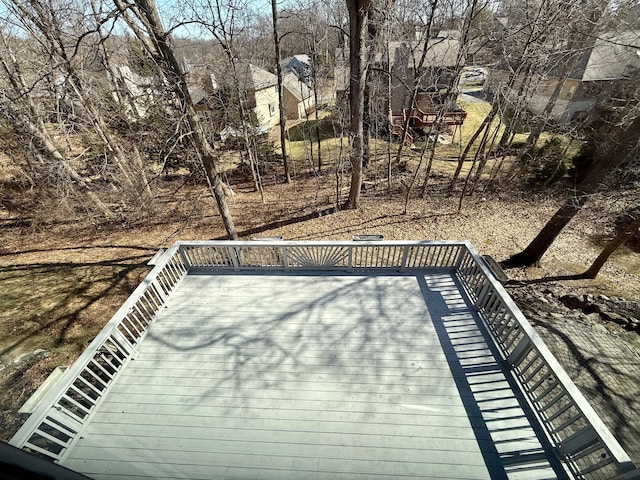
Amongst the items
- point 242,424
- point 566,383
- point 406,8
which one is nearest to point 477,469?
point 566,383

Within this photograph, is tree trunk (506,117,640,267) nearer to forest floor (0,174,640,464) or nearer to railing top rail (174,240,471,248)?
forest floor (0,174,640,464)

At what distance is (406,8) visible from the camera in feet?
26.5

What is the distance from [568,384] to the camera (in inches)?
99.7

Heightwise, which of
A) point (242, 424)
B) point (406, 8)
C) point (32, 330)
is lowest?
point (32, 330)

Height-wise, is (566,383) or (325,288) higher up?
(566,383)

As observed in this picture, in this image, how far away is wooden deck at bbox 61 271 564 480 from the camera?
268 cm

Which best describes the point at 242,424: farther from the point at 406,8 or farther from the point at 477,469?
the point at 406,8

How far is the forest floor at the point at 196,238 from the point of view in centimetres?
577

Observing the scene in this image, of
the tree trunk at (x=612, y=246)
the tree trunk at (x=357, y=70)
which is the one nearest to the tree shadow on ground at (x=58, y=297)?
the tree trunk at (x=357, y=70)

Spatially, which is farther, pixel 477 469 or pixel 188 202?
pixel 188 202

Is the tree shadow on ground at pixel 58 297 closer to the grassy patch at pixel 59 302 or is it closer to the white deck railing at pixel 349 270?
the grassy patch at pixel 59 302

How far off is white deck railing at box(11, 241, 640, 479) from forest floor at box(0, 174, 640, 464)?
236cm

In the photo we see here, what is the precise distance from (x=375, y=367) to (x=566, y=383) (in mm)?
1800

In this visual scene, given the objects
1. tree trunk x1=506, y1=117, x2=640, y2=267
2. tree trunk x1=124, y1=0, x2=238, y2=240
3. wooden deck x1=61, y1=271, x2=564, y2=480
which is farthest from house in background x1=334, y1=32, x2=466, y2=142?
wooden deck x1=61, y1=271, x2=564, y2=480
